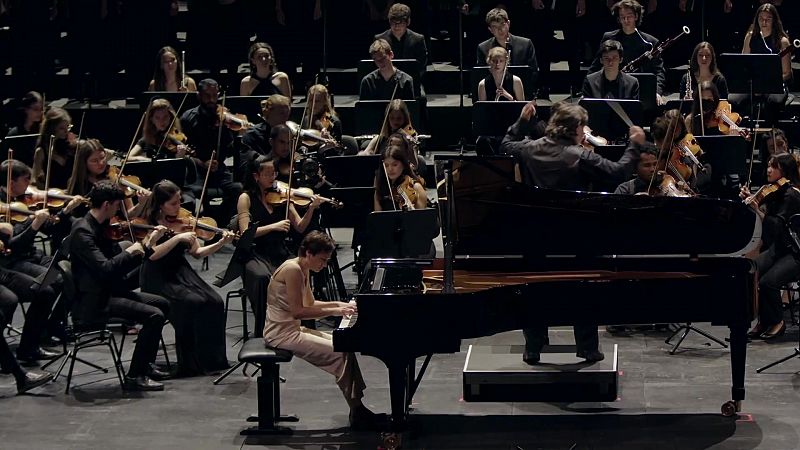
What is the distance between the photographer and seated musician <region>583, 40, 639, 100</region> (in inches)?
400

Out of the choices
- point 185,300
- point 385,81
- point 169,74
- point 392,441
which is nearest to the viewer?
point 392,441

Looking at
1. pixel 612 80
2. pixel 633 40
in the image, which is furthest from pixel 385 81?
pixel 633 40

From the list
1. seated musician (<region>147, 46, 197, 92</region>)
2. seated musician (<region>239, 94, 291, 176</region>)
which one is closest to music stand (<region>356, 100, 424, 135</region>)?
seated musician (<region>239, 94, 291, 176</region>)

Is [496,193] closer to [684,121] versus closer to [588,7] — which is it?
[684,121]

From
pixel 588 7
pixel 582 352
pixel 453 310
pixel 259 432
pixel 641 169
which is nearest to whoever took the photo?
pixel 453 310

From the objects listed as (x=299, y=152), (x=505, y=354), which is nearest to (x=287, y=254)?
(x=299, y=152)

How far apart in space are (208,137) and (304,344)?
410 cm

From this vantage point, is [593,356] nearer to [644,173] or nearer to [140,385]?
[644,173]

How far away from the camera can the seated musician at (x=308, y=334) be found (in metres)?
6.95

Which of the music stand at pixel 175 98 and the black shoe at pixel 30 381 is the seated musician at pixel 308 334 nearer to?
the black shoe at pixel 30 381

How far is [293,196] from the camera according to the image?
8820mm

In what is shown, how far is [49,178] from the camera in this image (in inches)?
362

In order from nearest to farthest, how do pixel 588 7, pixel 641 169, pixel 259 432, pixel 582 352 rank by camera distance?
1. pixel 259 432
2. pixel 582 352
3. pixel 641 169
4. pixel 588 7

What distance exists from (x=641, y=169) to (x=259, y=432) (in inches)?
117
